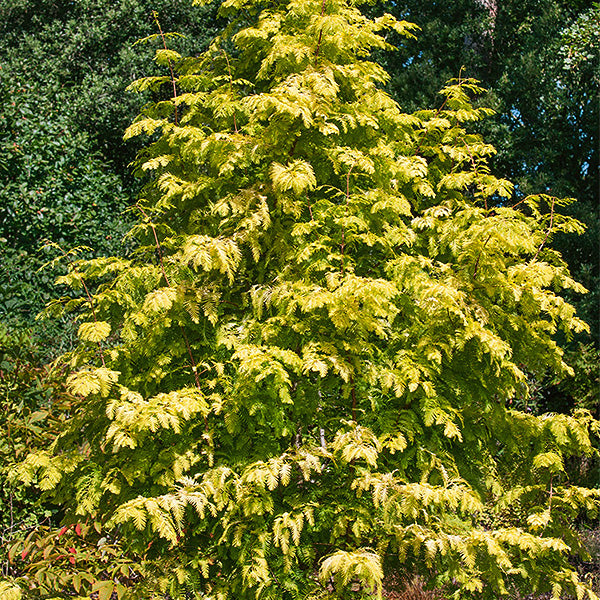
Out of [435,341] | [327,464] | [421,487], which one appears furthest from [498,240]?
[327,464]

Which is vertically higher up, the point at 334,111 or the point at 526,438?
the point at 334,111

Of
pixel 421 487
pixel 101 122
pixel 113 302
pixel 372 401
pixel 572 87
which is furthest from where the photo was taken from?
pixel 101 122

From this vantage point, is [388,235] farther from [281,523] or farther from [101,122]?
[101,122]

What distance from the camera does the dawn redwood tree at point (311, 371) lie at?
3172mm

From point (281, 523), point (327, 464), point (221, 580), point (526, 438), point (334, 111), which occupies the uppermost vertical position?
point (334, 111)

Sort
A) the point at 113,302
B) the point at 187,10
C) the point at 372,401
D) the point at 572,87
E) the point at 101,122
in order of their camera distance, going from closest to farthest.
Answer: the point at 372,401 < the point at 113,302 < the point at 572,87 < the point at 101,122 < the point at 187,10

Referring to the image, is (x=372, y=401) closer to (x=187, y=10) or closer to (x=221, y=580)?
(x=221, y=580)

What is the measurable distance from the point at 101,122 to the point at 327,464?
9.02 metres

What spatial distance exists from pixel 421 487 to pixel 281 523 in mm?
805

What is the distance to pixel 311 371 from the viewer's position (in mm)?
3613

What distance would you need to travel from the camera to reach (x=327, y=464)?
387cm

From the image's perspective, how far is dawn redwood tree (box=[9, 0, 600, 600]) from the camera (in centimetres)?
317

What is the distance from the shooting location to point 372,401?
11.6 feet

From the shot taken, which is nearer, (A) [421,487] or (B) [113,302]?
(A) [421,487]
